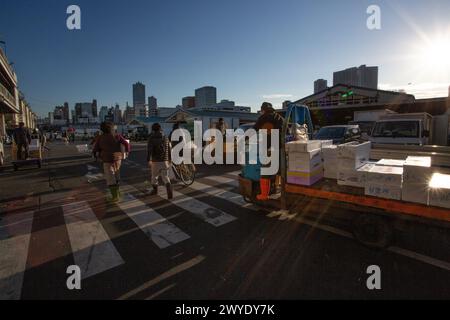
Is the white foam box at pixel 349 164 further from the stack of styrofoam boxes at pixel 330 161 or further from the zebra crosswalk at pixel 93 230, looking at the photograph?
the zebra crosswalk at pixel 93 230

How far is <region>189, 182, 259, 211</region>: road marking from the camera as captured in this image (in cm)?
620

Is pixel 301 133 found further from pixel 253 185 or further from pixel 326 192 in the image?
pixel 326 192

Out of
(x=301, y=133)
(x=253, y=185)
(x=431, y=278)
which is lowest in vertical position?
(x=431, y=278)

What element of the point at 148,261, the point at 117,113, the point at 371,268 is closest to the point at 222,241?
the point at 148,261

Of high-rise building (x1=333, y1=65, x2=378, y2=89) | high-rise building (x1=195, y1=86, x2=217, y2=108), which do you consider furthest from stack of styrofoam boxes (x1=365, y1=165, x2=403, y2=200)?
high-rise building (x1=195, y1=86, x2=217, y2=108)

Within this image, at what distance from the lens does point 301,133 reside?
20.6 ft

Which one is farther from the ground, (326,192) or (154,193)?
(326,192)

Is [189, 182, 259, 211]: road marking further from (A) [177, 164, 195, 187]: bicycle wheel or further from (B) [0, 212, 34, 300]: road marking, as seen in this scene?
(B) [0, 212, 34, 300]: road marking

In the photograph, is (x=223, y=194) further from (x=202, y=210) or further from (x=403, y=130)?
(x=403, y=130)

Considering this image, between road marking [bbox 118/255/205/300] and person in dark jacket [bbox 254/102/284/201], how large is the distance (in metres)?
2.10

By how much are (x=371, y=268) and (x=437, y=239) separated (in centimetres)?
185

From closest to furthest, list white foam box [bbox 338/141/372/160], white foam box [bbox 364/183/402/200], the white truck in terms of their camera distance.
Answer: white foam box [bbox 364/183/402/200] < white foam box [bbox 338/141/372/160] < the white truck

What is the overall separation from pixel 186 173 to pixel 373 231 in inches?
245

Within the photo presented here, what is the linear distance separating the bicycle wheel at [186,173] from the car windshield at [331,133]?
27.1 ft
